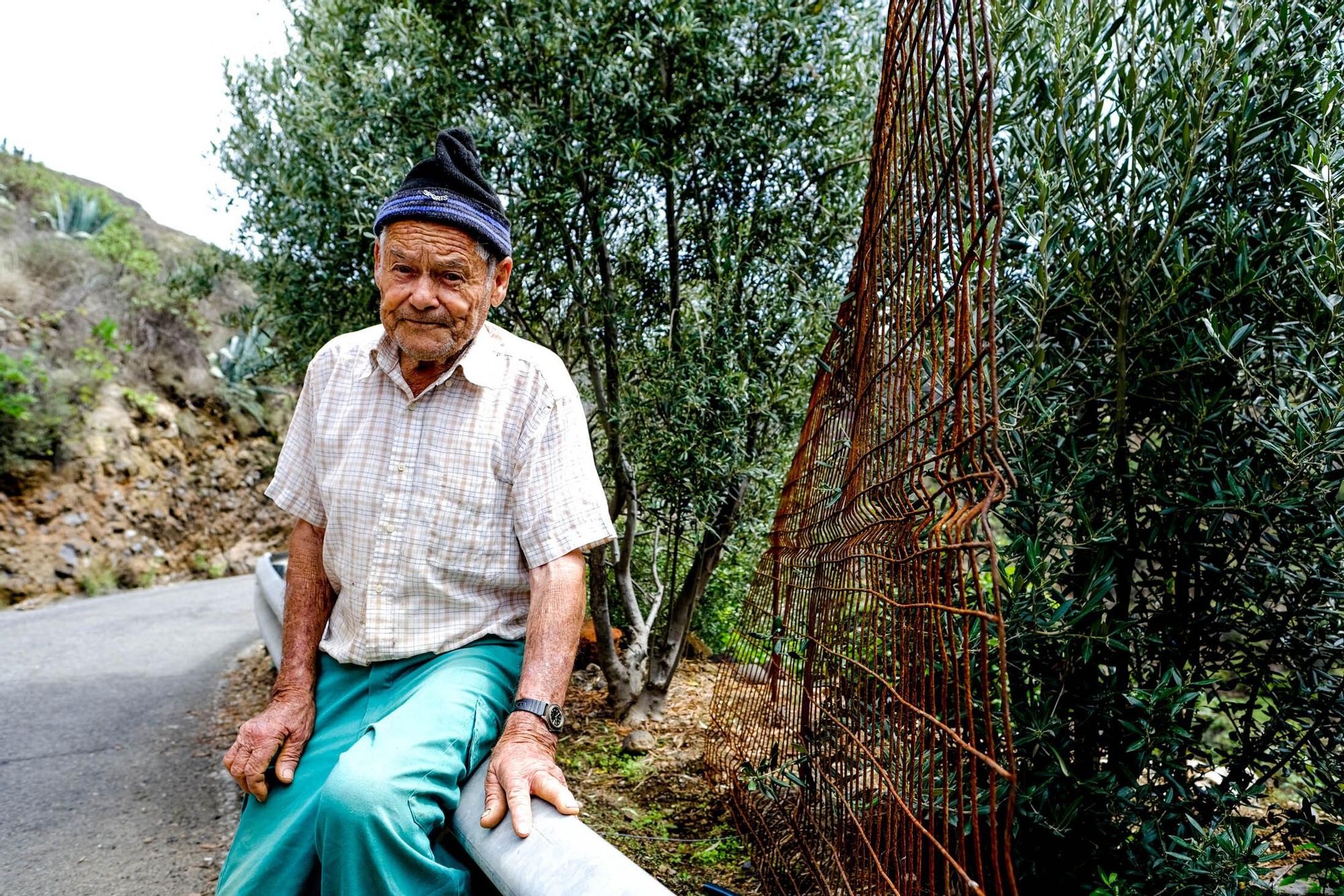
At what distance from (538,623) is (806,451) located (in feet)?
4.51

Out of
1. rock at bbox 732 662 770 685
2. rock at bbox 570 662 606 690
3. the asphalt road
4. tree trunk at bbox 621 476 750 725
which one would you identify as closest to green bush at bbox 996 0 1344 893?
rock at bbox 732 662 770 685

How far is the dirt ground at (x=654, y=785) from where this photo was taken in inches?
136

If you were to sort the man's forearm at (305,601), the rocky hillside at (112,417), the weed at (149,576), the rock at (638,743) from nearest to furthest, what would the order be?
the man's forearm at (305,601) → the rock at (638,743) → the rocky hillside at (112,417) → the weed at (149,576)

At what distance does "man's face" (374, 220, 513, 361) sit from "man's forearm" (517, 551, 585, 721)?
0.72 m

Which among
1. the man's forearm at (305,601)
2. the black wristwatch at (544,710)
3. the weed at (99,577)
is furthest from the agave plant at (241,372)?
the black wristwatch at (544,710)

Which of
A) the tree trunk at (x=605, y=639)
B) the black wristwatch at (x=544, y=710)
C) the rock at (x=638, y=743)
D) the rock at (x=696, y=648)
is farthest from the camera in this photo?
the rock at (x=696, y=648)

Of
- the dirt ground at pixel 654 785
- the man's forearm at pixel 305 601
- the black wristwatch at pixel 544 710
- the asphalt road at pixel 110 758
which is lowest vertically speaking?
the asphalt road at pixel 110 758

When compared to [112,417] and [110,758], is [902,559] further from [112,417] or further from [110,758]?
[112,417]

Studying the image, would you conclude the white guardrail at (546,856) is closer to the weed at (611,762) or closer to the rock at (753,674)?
the rock at (753,674)

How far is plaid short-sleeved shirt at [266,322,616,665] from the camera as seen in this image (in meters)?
2.43

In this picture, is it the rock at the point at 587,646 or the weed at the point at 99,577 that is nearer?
the rock at the point at 587,646

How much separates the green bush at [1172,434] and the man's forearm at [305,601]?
2.02 metres

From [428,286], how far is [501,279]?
27 cm

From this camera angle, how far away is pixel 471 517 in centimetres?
246
